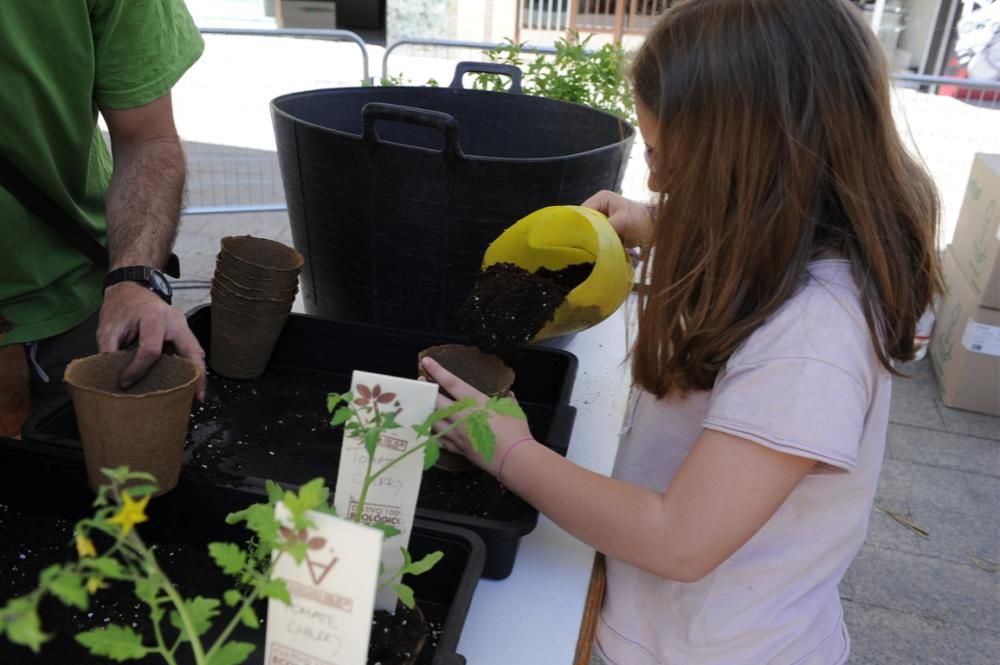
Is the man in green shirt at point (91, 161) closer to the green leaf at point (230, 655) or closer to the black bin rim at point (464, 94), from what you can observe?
the black bin rim at point (464, 94)

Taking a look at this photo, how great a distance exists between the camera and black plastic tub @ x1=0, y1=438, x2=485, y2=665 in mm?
779

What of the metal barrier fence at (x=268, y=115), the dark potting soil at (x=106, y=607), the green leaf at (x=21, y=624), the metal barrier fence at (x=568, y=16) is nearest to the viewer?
the green leaf at (x=21, y=624)

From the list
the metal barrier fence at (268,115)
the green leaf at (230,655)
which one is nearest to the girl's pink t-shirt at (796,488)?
the green leaf at (230,655)

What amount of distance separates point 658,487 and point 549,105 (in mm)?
905

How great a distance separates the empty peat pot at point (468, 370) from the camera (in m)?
1.02

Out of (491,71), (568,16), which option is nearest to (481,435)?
(491,71)

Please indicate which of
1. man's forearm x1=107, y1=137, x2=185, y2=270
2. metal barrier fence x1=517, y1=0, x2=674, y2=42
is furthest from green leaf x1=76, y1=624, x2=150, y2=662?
metal barrier fence x1=517, y1=0, x2=674, y2=42

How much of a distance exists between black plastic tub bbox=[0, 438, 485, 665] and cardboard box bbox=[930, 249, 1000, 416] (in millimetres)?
2570

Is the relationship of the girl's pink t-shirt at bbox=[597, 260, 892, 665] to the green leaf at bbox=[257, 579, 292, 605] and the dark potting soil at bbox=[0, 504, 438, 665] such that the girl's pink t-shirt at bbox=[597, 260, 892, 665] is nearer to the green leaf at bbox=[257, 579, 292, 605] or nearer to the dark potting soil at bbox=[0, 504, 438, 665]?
the dark potting soil at bbox=[0, 504, 438, 665]

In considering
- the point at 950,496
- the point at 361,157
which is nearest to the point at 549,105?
the point at 361,157

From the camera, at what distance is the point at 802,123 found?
0.81 metres

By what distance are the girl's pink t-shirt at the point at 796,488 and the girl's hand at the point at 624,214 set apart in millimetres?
297

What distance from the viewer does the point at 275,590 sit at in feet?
1.67

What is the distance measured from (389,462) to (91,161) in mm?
980
